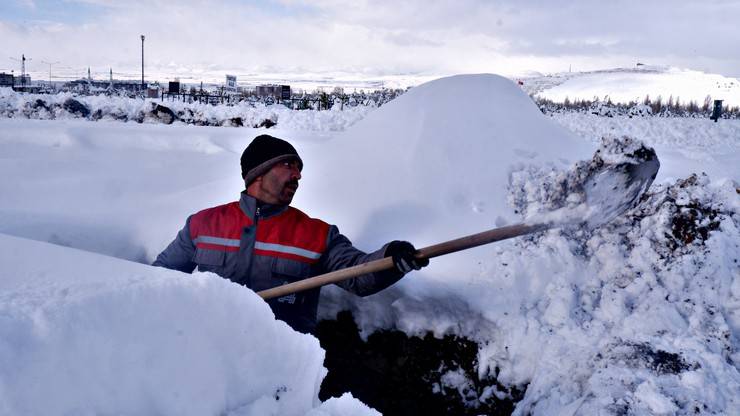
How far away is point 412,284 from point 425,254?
536 millimetres

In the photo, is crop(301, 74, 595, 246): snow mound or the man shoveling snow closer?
the man shoveling snow

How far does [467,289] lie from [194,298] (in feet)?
6.98

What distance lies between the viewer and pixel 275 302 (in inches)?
106

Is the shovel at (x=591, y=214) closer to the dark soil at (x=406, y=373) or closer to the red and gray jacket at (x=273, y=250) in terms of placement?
the red and gray jacket at (x=273, y=250)

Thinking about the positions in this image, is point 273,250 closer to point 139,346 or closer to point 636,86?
point 139,346

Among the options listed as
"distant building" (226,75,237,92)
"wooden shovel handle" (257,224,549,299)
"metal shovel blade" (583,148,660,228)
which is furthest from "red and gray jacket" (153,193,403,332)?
"distant building" (226,75,237,92)

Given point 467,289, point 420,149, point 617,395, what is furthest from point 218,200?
point 617,395

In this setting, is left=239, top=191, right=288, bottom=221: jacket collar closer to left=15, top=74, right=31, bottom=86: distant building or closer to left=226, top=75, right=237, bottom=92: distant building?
left=226, top=75, right=237, bottom=92: distant building

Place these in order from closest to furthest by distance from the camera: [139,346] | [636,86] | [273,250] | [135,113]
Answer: [139,346], [273,250], [135,113], [636,86]

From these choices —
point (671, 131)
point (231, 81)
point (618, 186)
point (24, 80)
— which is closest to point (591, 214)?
point (618, 186)

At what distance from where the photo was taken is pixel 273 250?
2.78 metres

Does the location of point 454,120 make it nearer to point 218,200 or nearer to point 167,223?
point 218,200

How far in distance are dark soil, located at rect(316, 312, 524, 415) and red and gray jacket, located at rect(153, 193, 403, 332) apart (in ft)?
1.22

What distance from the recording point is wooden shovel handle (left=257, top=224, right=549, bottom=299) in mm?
2373
